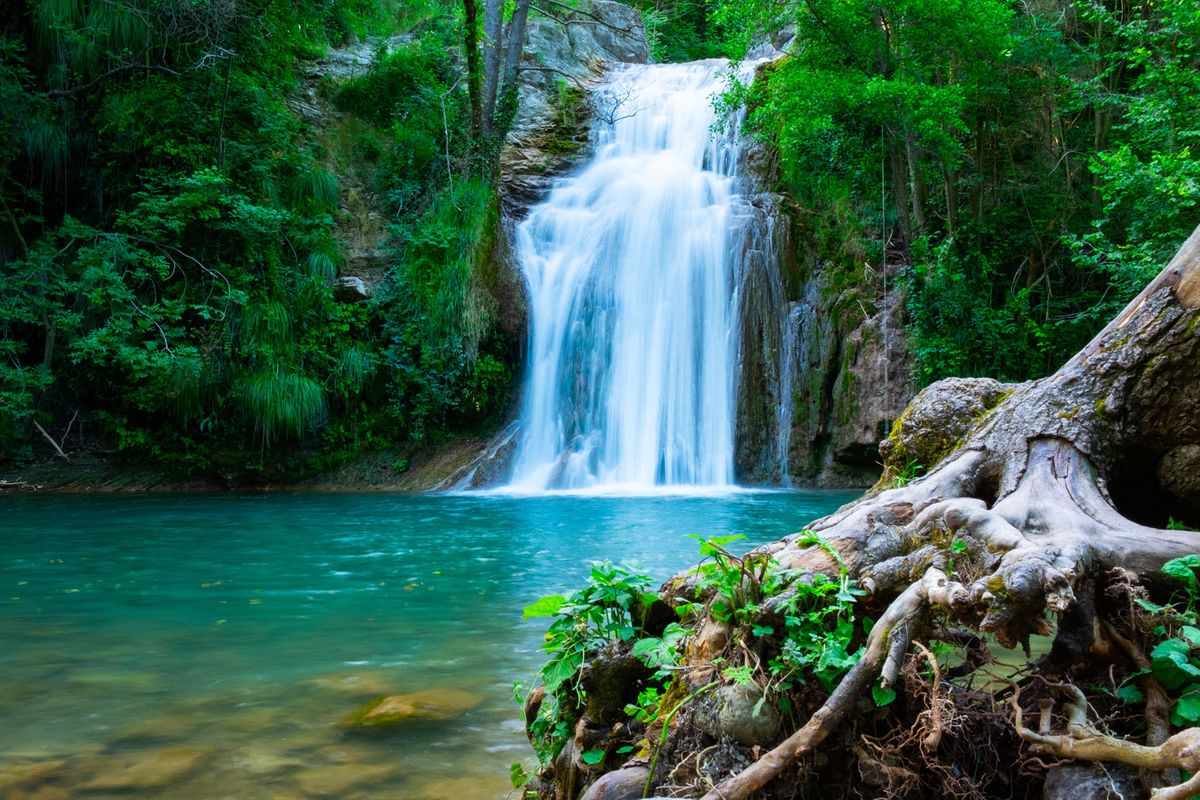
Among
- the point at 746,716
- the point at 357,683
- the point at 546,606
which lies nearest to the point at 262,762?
the point at 357,683

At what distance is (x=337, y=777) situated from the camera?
3.26m

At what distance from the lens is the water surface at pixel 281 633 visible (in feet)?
11.2

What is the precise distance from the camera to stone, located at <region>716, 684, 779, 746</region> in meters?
2.23

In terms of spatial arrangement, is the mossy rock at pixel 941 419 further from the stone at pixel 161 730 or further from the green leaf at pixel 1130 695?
the stone at pixel 161 730

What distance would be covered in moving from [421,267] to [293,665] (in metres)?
12.0

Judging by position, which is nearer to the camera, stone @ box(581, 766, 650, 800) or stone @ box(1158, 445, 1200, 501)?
stone @ box(581, 766, 650, 800)

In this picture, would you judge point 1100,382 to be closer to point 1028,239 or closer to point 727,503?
point 727,503

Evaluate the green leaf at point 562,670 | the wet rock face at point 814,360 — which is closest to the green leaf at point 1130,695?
the green leaf at point 562,670

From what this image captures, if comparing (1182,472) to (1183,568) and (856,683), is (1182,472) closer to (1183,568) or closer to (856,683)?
(1183,568)

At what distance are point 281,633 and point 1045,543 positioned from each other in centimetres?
460

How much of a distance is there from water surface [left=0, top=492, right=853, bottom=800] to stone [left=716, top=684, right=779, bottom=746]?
1.29 meters

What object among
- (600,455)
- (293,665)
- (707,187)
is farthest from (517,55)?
(293,665)

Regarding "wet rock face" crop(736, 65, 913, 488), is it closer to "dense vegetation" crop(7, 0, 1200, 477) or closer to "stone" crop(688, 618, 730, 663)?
"dense vegetation" crop(7, 0, 1200, 477)

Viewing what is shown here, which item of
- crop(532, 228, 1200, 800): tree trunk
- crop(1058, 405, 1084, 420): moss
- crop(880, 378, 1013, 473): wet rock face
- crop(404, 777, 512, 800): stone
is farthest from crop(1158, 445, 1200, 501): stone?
crop(404, 777, 512, 800): stone
